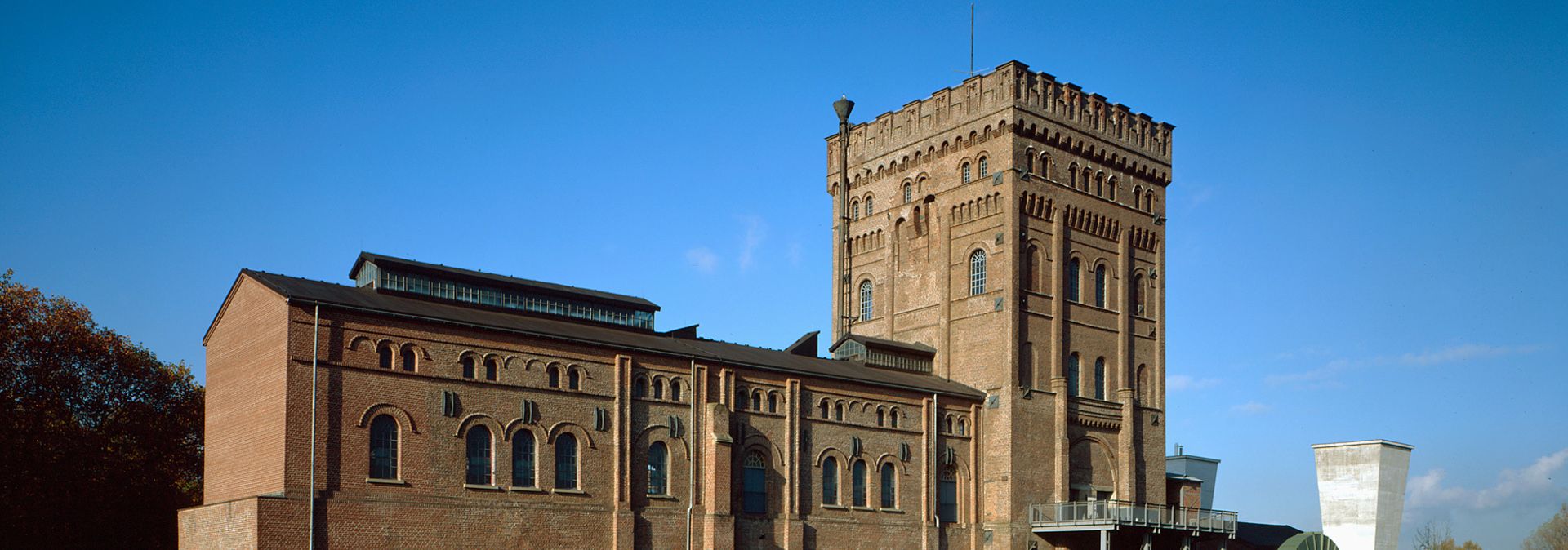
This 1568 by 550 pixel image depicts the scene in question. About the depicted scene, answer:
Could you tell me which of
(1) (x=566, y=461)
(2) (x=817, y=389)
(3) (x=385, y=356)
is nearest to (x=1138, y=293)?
(2) (x=817, y=389)

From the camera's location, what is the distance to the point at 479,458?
3897 cm

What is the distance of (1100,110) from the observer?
57.5 metres

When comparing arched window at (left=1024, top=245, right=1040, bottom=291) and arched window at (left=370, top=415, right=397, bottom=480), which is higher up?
arched window at (left=1024, top=245, right=1040, bottom=291)

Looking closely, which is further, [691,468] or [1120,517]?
[1120,517]

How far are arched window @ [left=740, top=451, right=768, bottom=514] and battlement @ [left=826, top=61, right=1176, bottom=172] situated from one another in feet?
56.0

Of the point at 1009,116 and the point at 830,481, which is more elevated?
the point at 1009,116

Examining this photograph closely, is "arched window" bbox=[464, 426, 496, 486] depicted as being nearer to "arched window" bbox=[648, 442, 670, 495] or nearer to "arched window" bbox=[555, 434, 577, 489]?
"arched window" bbox=[555, 434, 577, 489]

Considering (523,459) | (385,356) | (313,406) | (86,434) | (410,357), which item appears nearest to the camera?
(313,406)

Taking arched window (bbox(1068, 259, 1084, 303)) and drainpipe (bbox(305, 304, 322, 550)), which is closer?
drainpipe (bbox(305, 304, 322, 550))

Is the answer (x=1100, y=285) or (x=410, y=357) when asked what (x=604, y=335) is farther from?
(x=1100, y=285)

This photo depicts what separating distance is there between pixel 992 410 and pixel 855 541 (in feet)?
27.7

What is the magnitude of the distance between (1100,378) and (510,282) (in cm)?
2524

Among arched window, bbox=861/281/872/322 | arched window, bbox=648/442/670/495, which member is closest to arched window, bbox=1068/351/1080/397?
arched window, bbox=861/281/872/322

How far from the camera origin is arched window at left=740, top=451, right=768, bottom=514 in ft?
147
